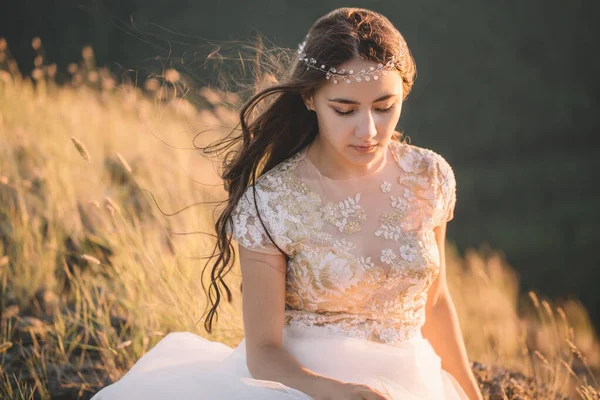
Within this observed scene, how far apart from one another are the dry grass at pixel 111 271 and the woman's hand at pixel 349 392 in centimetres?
79

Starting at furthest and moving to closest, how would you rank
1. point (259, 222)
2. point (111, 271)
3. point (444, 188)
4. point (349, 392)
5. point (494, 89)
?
point (494, 89) → point (111, 271) → point (444, 188) → point (259, 222) → point (349, 392)

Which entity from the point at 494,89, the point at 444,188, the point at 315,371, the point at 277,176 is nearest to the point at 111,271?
the point at 277,176

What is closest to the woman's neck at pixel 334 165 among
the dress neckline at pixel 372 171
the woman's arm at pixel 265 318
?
the dress neckline at pixel 372 171

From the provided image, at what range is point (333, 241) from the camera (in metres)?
2.22

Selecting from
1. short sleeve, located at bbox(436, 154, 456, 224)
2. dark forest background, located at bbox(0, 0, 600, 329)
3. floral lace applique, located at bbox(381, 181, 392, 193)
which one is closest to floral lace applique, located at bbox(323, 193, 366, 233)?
floral lace applique, located at bbox(381, 181, 392, 193)

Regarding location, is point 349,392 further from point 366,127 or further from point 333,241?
point 366,127

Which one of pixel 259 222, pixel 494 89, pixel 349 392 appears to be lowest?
pixel 494 89

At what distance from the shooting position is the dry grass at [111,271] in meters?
3.11

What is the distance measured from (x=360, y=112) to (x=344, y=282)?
52cm

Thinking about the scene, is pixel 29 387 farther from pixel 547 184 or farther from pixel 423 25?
pixel 423 25

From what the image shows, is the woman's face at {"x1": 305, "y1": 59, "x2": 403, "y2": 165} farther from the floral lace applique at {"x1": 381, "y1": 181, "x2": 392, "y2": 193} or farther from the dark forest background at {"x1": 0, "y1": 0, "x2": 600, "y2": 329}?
the dark forest background at {"x1": 0, "y1": 0, "x2": 600, "y2": 329}

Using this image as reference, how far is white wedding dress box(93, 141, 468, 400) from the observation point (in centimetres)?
216

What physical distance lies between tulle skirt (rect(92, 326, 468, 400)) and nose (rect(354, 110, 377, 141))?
64 cm

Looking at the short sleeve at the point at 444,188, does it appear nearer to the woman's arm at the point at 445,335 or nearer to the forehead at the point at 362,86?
the woman's arm at the point at 445,335
